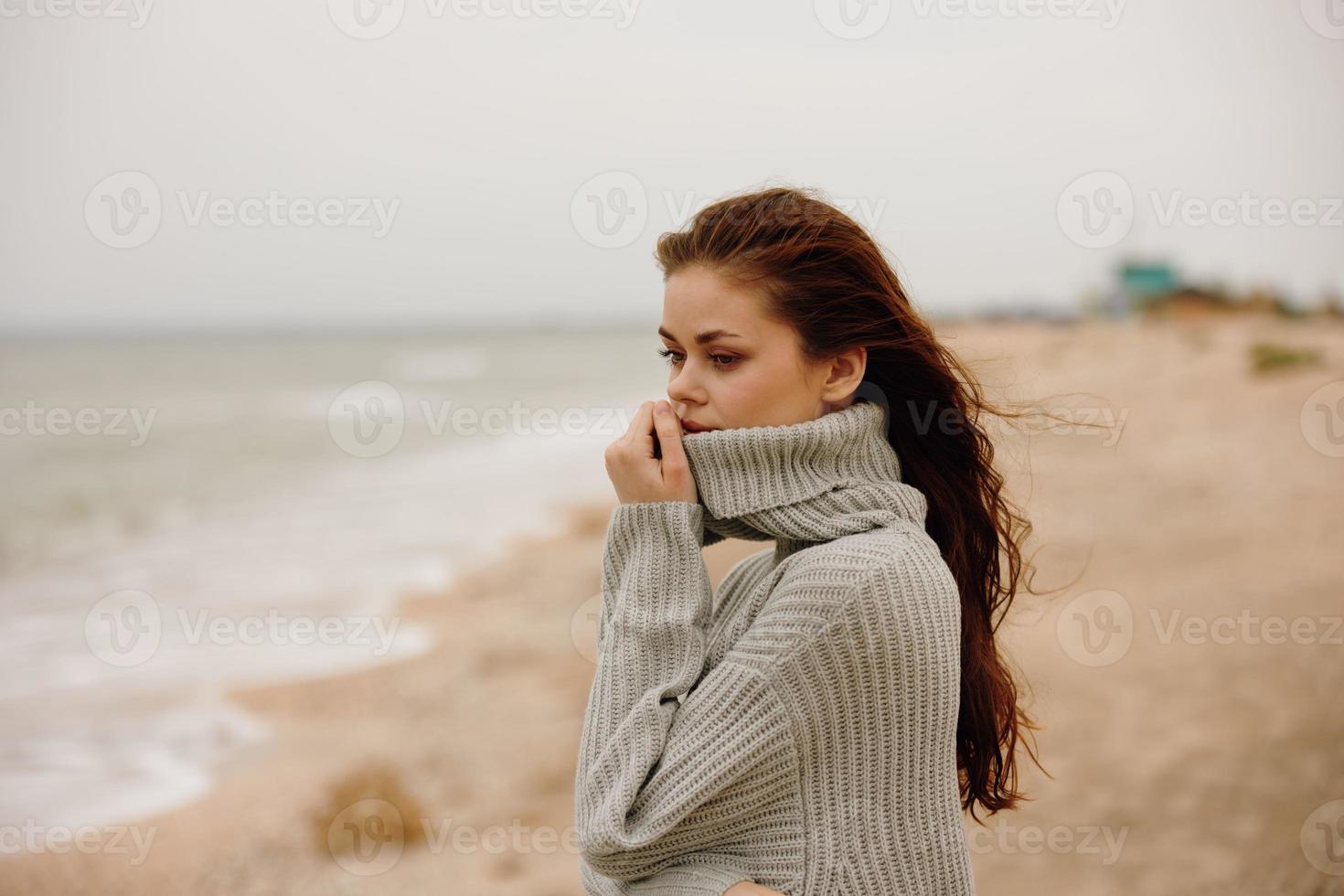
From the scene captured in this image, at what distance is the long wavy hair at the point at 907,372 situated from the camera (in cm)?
188

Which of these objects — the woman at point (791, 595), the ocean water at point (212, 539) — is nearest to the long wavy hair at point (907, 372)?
the woman at point (791, 595)

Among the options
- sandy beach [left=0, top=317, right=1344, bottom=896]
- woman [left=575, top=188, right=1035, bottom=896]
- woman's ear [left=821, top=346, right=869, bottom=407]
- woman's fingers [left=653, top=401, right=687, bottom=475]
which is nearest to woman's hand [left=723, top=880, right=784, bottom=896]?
woman [left=575, top=188, right=1035, bottom=896]

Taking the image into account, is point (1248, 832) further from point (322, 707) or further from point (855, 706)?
point (322, 707)

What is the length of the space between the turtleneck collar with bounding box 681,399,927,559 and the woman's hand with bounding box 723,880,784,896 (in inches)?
21.5

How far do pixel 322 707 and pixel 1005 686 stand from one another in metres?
6.33

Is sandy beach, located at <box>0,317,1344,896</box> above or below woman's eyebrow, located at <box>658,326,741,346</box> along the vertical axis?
below

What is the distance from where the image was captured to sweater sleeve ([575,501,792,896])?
1.64 meters

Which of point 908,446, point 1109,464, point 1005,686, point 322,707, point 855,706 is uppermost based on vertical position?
point 908,446

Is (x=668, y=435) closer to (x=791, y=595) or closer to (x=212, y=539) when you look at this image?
(x=791, y=595)

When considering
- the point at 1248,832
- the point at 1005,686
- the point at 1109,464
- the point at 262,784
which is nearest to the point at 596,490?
the point at 1109,464

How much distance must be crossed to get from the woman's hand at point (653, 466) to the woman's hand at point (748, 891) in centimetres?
61

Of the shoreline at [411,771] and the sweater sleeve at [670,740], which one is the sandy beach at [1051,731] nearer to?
the shoreline at [411,771]

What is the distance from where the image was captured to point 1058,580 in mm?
9180

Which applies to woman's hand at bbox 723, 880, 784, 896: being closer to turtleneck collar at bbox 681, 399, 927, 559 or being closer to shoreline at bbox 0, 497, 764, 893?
turtleneck collar at bbox 681, 399, 927, 559
